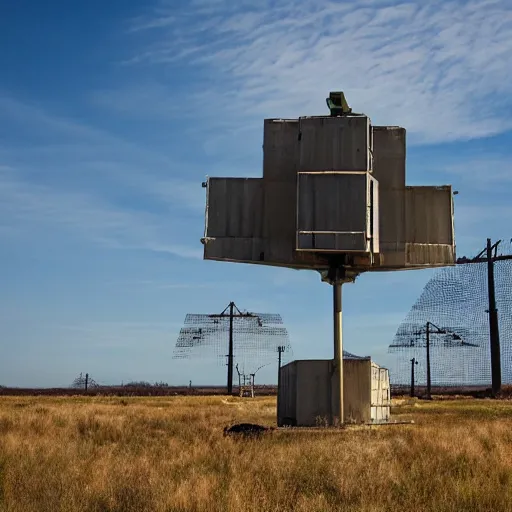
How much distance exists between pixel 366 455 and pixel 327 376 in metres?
6.00

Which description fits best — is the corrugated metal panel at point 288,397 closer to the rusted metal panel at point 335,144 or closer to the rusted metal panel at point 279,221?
the rusted metal panel at point 279,221

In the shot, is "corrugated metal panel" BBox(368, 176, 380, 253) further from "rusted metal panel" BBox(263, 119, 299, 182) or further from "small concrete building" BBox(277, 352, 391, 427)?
"small concrete building" BBox(277, 352, 391, 427)

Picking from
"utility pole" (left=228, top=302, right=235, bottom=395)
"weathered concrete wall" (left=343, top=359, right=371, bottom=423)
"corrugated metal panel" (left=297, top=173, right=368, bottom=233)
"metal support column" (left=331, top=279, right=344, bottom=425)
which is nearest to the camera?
"corrugated metal panel" (left=297, top=173, right=368, bottom=233)

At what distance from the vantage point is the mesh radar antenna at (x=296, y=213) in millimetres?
18688

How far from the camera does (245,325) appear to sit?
248 ft

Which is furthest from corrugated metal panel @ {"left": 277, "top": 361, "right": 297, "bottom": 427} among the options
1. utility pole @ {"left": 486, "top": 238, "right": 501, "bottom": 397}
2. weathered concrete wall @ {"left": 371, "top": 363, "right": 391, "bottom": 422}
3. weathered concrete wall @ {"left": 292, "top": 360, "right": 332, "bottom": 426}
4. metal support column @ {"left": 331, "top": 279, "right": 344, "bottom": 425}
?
utility pole @ {"left": 486, "top": 238, "right": 501, "bottom": 397}

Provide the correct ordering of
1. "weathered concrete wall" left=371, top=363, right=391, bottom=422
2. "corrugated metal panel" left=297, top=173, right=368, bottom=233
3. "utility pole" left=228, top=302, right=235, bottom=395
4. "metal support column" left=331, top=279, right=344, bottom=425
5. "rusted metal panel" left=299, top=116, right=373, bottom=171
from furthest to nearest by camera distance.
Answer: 1. "utility pole" left=228, top=302, right=235, bottom=395
2. "weathered concrete wall" left=371, top=363, right=391, bottom=422
3. "metal support column" left=331, top=279, right=344, bottom=425
4. "rusted metal panel" left=299, top=116, right=373, bottom=171
5. "corrugated metal panel" left=297, top=173, right=368, bottom=233

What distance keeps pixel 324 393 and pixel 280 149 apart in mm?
6447

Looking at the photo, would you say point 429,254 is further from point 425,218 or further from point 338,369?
point 338,369

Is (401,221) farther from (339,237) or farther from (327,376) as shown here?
(327,376)

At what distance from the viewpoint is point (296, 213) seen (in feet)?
60.7

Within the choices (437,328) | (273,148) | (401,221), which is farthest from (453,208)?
(437,328)

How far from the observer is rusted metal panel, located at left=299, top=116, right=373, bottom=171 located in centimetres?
1833

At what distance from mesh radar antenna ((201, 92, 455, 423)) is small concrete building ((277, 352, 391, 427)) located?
10.6 inches
